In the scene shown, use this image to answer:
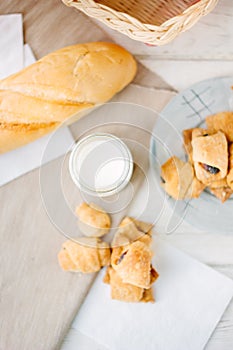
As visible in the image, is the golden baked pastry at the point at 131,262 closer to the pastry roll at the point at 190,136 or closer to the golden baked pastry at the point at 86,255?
the golden baked pastry at the point at 86,255

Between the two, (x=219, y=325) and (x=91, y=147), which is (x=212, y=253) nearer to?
(x=219, y=325)

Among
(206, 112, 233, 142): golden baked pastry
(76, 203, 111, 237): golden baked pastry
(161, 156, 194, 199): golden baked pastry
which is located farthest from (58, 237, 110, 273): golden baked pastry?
(206, 112, 233, 142): golden baked pastry

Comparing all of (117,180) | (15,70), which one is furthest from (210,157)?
(15,70)

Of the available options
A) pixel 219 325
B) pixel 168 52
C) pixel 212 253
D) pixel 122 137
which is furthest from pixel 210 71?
pixel 219 325

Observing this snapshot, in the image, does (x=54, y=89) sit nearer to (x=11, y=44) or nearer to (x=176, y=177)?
(x=11, y=44)

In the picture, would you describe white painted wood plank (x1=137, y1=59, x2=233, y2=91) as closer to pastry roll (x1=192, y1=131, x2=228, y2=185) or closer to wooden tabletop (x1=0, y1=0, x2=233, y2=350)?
wooden tabletop (x1=0, y1=0, x2=233, y2=350)
